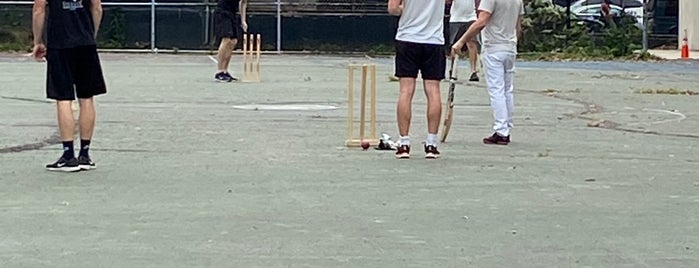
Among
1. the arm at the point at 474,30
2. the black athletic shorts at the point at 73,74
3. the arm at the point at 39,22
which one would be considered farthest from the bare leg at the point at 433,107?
the arm at the point at 39,22

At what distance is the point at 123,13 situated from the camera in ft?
116

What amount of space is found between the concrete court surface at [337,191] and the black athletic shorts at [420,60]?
2.35 ft

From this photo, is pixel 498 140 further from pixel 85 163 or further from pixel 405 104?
pixel 85 163

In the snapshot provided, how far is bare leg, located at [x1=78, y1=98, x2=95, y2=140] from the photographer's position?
411 inches

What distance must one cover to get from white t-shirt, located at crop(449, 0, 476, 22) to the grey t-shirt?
641 cm

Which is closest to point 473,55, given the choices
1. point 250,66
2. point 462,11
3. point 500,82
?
point 462,11

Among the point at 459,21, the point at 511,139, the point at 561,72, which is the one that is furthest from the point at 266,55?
the point at 511,139

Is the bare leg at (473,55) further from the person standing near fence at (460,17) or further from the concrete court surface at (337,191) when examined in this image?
the concrete court surface at (337,191)

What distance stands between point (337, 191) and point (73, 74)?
7.88ft

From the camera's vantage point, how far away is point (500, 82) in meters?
12.8

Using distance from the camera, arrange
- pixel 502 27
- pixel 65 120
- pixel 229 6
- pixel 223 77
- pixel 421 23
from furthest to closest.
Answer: pixel 229 6
pixel 223 77
pixel 502 27
pixel 421 23
pixel 65 120

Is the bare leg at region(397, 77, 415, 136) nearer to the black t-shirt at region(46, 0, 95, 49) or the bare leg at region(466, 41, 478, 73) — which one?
the black t-shirt at region(46, 0, 95, 49)

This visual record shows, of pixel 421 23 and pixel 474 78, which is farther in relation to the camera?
pixel 474 78

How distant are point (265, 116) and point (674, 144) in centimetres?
450
